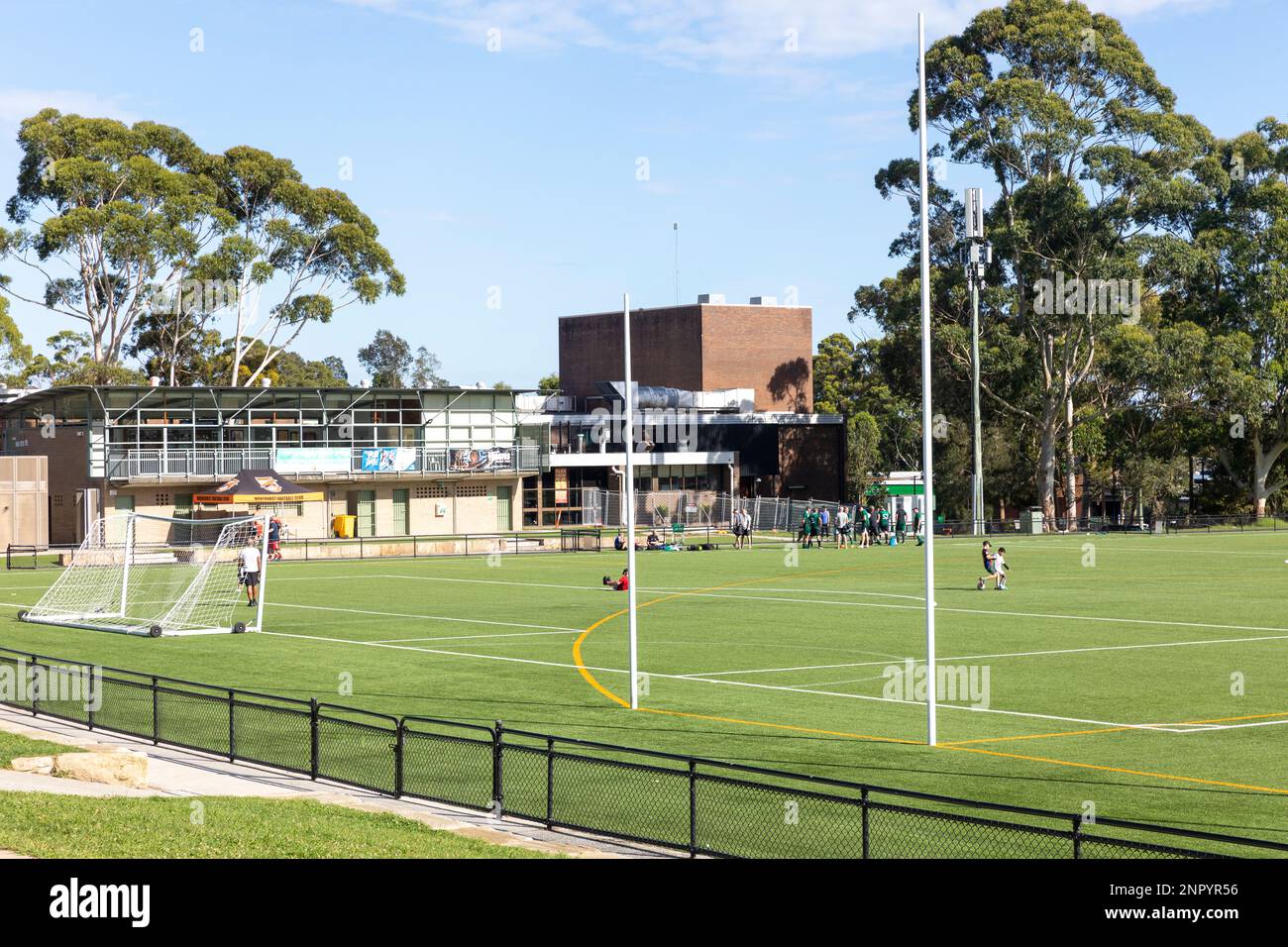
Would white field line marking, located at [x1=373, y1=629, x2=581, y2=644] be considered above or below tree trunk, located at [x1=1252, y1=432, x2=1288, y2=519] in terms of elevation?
below

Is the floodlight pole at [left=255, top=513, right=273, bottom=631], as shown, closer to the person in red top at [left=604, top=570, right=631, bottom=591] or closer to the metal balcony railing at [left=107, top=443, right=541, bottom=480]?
the person in red top at [left=604, top=570, right=631, bottom=591]

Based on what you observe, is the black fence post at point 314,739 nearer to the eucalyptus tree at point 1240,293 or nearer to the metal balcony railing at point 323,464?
the metal balcony railing at point 323,464

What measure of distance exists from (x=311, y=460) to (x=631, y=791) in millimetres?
60524

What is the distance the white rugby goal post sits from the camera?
34.7 metres

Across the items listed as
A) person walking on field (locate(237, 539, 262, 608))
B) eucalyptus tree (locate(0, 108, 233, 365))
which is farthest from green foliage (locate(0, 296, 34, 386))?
person walking on field (locate(237, 539, 262, 608))

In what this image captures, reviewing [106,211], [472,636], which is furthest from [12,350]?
[472,636]

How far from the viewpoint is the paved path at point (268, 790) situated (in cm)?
1356

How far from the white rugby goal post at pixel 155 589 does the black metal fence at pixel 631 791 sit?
12750mm

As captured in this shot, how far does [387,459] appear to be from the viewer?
75.5 metres

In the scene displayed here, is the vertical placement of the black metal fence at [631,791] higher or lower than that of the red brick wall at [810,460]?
lower

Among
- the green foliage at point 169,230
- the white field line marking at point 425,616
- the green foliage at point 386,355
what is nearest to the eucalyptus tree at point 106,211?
the green foliage at point 169,230

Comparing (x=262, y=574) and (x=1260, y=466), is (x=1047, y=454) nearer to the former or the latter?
(x=1260, y=466)

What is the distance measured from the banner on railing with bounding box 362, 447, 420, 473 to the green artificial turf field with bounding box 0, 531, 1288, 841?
2567cm
